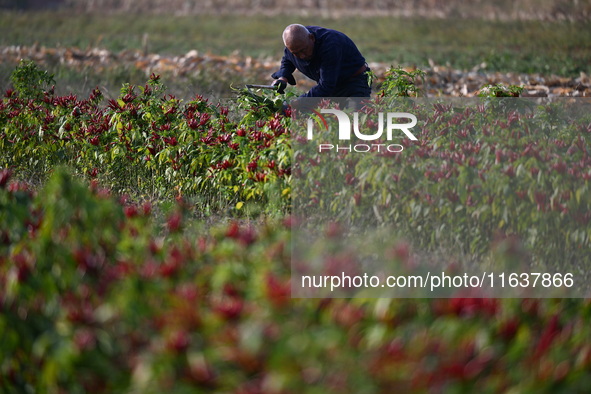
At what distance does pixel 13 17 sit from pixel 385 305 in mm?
24759

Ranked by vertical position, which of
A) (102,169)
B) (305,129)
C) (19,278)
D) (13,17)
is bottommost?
(13,17)

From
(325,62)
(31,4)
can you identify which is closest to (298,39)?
(325,62)

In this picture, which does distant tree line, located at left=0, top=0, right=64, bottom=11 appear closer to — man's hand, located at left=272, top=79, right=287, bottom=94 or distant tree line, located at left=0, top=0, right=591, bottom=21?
distant tree line, located at left=0, top=0, right=591, bottom=21

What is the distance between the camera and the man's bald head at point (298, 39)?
5906 mm

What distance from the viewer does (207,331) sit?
2035 mm

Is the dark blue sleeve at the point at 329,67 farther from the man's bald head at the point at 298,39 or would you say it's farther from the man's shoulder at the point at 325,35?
the man's bald head at the point at 298,39

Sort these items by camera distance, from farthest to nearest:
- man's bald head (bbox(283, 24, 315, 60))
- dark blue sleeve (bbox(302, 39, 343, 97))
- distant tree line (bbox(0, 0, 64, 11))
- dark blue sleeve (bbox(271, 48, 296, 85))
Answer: distant tree line (bbox(0, 0, 64, 11))
dark blue sleeve (bbox(271, 48, 296, 85))
dark blue sleeve (bbox(302, 39, 343, 97))
man's bald head (bbox(283, 24, 315, 60))

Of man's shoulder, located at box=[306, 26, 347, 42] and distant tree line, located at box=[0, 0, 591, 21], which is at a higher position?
man's shoulder, located at box=[306, 26, 347, 42]

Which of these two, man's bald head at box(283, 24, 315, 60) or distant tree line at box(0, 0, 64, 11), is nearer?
man's bald head at box(283, 24, 315, 60)

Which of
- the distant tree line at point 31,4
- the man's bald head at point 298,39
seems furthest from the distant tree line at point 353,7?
the man's bald head at point 298,39

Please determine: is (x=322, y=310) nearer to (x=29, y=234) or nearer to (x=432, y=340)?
(x=432, y=340)

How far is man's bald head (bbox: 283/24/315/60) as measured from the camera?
5906mm

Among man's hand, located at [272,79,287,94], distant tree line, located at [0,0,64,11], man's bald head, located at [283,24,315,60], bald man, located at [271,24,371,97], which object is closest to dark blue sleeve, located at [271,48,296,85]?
bald man, located at [271,24,371,97]

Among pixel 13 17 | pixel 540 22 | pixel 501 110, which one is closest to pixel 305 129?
pixel 501 110
